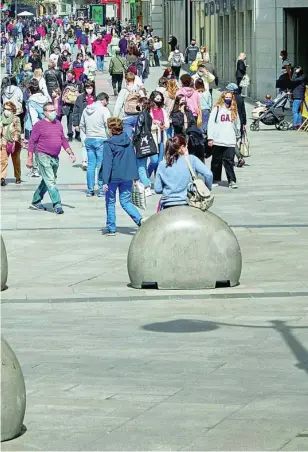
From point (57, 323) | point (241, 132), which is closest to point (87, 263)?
point (57, 323)

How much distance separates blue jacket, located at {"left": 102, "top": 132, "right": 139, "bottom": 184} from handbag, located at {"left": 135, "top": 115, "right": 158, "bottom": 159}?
3.69 meters

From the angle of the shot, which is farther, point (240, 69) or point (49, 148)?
point (240, 69)

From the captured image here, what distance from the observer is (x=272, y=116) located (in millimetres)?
35812

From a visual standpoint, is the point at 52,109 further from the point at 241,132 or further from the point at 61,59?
the point at 61,59

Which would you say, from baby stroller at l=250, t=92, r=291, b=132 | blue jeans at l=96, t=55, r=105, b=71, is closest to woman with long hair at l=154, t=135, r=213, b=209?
baby stroller at l=250, t=92, r=291, b=132

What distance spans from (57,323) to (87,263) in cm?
359

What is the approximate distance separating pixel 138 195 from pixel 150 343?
694 cm

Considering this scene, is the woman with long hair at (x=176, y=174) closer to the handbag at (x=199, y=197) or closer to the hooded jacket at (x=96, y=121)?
the handbag at (x=199, y=197)

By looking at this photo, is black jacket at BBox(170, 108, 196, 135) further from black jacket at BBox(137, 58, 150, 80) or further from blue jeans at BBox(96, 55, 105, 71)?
blue jeans at BBox(96, 55, 105, 71)

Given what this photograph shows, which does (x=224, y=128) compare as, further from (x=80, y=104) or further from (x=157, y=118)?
(x=80, y=104)

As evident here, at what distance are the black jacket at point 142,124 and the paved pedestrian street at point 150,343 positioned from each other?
2.04m

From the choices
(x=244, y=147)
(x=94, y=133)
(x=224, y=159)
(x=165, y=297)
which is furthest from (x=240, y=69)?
(x=165, y=297)

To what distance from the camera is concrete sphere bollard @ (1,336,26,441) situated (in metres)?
7.88

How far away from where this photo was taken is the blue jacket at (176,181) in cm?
1518
